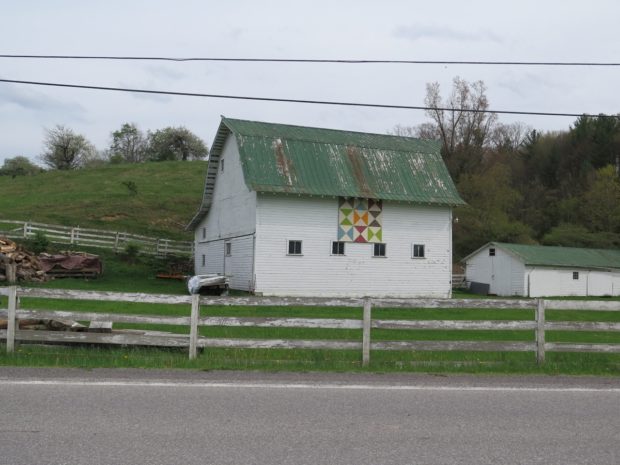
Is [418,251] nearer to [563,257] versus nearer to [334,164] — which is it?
[334,164]

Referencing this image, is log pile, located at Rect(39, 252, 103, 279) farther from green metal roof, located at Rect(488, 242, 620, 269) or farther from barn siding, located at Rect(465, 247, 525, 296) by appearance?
green metal roof, located at Rect(488, 242, 620, 269)

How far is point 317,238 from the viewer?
97.6 feet

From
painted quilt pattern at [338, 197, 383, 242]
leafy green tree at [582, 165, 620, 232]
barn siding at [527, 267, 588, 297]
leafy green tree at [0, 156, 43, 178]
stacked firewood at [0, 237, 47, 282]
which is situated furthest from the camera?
leafy green tree at [0, 156, 43, 178]

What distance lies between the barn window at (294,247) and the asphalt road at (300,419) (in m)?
20.5

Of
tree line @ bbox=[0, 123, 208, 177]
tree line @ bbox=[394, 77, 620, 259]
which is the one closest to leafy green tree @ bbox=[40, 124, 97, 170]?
tree line @ bbox=[0, 123, 208, 177]

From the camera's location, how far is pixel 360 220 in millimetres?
30609

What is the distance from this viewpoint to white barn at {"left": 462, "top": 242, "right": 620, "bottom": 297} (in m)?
41.7

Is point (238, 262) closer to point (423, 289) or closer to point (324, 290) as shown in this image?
point (324, 290)

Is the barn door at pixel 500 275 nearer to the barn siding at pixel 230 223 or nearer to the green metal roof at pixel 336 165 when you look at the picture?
the green metal roof at pixel 336 165

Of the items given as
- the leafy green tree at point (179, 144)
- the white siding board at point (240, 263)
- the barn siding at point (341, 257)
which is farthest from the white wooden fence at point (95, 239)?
the leafy green tree at point (179, 144)

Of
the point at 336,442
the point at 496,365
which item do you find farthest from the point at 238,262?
the point at 336,442

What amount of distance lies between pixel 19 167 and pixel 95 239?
62.1 m

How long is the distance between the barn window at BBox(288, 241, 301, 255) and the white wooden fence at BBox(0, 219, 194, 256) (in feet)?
39.6

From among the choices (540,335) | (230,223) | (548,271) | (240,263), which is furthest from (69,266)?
(548,271)
